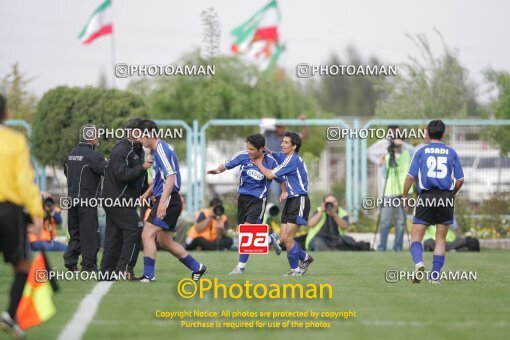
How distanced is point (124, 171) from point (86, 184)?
66.3 inches

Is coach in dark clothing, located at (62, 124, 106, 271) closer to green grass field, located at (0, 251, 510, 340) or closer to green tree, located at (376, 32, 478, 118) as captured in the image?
green grass field, located at (0, 251, 510, 340)

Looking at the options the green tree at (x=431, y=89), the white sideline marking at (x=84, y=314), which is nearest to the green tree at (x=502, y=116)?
the green tree at (x=431, y=89)

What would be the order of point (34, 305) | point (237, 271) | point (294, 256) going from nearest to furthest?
point (34, 305)
point (294, 256)
point (237, 271)

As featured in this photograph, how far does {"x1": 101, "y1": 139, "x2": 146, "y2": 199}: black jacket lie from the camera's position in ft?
45.7

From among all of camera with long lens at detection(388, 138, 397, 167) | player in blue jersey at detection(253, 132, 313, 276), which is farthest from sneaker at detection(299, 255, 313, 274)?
camera with long lens at detection(388, 138, 397, 167)

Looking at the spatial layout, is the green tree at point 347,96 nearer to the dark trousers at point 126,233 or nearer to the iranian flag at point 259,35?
the iranian flag at point 259,35

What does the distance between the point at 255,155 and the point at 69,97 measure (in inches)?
487

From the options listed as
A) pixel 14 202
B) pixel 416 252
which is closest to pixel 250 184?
pixel 416 252

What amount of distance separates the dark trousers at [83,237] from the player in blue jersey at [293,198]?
244 centimetres

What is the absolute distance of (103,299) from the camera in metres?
11.7

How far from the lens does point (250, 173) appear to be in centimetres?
1566

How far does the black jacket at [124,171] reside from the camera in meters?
13.9

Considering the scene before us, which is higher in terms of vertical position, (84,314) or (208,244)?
(84,314)

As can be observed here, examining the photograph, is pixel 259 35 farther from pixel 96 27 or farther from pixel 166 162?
pixel 166 162
